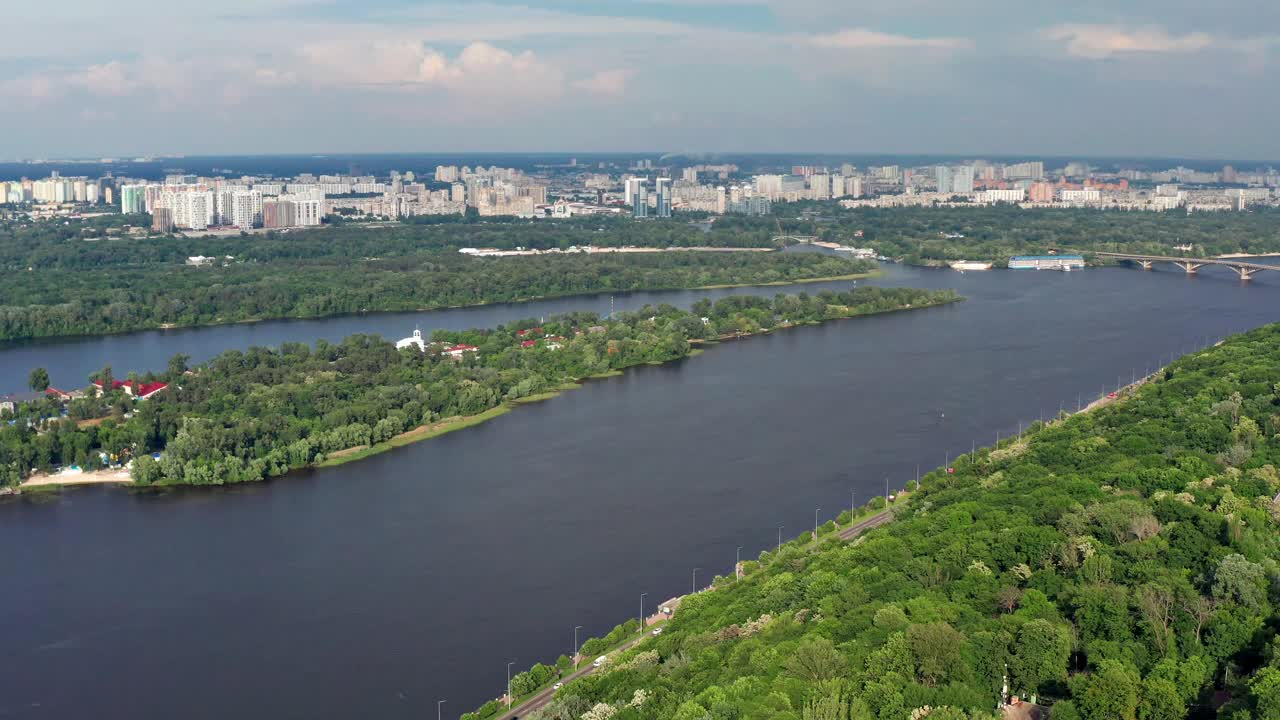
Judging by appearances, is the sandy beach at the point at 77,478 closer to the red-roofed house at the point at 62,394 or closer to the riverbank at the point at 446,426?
the riverbank at the point at 446,426

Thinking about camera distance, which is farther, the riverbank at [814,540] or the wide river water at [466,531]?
the wide river water at [466,531]

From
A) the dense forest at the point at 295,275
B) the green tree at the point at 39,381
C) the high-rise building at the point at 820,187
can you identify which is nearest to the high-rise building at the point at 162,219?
the dense forest at the point at 295,275

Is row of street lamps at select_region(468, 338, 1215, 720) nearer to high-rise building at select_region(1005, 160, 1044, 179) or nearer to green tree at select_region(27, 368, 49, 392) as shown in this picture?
green tree at select_region(27, 368, 49, 392)

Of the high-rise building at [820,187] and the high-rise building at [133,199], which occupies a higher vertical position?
the high-rise building at [820,187]

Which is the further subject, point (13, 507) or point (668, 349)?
point (668, 349)

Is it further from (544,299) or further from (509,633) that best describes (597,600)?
(544,299)

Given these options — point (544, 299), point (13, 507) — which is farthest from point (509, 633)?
point (544, 299)
